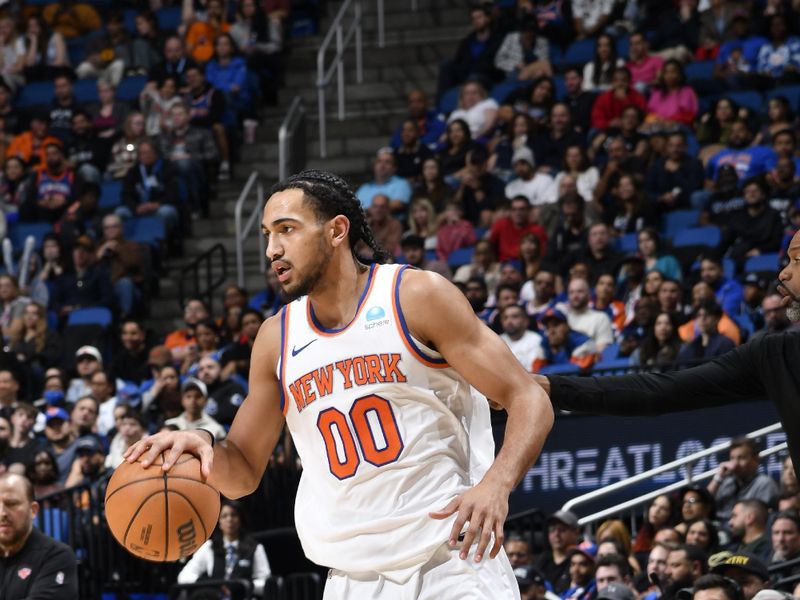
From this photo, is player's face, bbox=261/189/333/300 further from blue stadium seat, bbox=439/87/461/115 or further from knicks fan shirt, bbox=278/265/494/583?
blue stadium seat, bbox=439/87/461/115

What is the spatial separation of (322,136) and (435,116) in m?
1.49

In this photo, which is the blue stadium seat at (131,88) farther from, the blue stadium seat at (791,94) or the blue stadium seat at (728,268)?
the blue stadium seat at (728,268)

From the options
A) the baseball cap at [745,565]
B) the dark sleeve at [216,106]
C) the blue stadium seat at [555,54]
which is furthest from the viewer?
the dark sleeve at [216,106]

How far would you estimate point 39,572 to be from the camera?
7.61 m

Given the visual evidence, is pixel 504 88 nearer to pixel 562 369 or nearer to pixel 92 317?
pixel 92 317

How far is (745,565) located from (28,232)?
11.3 meters

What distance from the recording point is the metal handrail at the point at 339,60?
57.5 feet

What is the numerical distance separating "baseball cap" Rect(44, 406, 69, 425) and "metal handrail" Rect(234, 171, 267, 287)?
10.5 ft

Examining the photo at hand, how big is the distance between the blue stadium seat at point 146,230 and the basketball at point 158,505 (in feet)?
39.9

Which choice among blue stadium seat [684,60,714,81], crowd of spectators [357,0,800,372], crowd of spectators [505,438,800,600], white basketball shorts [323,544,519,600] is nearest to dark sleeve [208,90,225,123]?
crowd of spectators [357,0,800,372]

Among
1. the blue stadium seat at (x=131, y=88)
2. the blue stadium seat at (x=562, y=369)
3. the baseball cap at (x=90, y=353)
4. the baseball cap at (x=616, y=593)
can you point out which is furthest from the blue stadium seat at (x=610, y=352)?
the blue stadium seat at (x=131, y=88)

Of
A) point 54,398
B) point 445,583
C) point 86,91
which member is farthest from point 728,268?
point 86,91

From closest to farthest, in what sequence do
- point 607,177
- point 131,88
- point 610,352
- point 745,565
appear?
1. point 745,565
2. point 610,352
3. point 607,177
4. point 131,88

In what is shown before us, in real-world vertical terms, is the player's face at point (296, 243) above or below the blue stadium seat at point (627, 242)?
above
